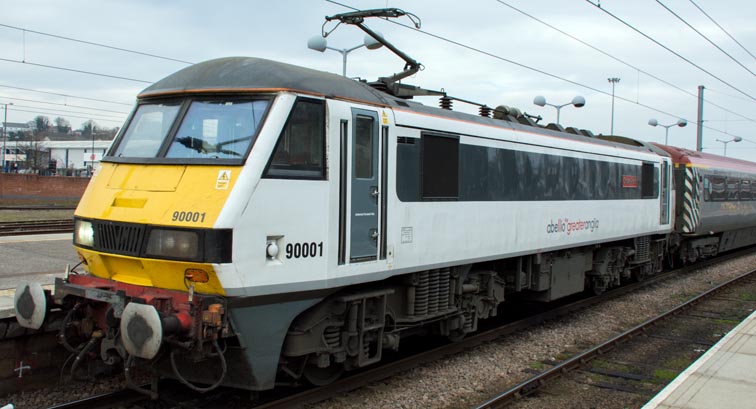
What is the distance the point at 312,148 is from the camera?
19.4 ft

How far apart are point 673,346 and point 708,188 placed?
428 inches

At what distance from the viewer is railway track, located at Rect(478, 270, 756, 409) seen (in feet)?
24.7

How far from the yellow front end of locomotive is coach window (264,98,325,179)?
446 mm

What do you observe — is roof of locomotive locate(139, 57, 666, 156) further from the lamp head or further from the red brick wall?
the red brick wall

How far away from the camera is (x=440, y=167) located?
763 cm

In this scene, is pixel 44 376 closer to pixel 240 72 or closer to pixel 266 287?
pixel 266 287

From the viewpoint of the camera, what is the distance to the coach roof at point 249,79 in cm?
581

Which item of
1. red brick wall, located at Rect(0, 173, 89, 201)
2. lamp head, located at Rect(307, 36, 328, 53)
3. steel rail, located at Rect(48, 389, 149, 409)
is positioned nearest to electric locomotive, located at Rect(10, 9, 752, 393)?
steel rail, located at Rect(48, 389, 149, 409)

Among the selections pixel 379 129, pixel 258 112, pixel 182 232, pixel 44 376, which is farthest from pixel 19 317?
pixel 379 129

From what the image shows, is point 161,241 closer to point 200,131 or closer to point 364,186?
point 200,131

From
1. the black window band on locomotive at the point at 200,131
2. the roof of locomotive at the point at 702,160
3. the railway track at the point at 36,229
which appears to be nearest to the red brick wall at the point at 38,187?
the railway track at the point at 36,229

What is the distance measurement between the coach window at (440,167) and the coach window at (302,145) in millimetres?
1769

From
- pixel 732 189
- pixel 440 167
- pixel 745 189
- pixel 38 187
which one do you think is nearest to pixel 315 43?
pixel 440 167

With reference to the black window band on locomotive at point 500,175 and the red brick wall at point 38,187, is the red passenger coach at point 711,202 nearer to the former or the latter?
the black window band on locomotive at point 500,175
